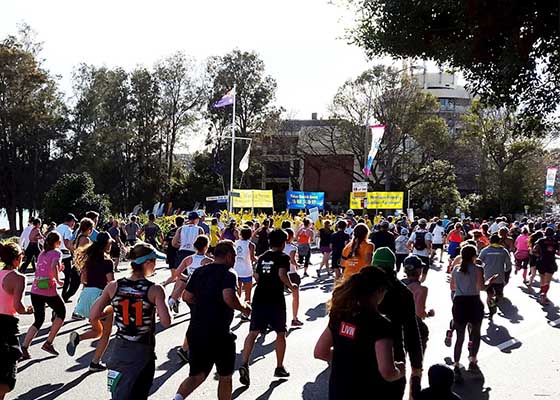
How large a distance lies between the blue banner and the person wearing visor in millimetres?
28603

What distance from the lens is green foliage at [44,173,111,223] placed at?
28.0 m

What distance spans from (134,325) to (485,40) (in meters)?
5.08

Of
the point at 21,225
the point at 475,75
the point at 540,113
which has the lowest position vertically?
the point at 21,225

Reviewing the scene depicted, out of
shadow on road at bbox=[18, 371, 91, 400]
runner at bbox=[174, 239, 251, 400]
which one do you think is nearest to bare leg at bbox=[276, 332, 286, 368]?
runner at bbox=[174, 239, 251, 400]

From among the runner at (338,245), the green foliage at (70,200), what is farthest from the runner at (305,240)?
the green foliage at (70,200)

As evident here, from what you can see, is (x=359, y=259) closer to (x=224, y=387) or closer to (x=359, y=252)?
(x=359, y=252)

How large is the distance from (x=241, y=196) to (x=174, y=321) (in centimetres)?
1953

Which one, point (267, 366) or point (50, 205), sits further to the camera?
point (50, 205)

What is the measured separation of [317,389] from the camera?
6.99 m

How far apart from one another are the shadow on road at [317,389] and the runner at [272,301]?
1.29ft

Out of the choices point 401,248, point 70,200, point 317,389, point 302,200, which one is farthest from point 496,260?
point 302,200

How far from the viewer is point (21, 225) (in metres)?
45.8

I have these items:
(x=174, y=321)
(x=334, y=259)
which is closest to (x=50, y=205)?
(x=334, y=259)

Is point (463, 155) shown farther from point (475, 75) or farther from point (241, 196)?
point (475, 75)
